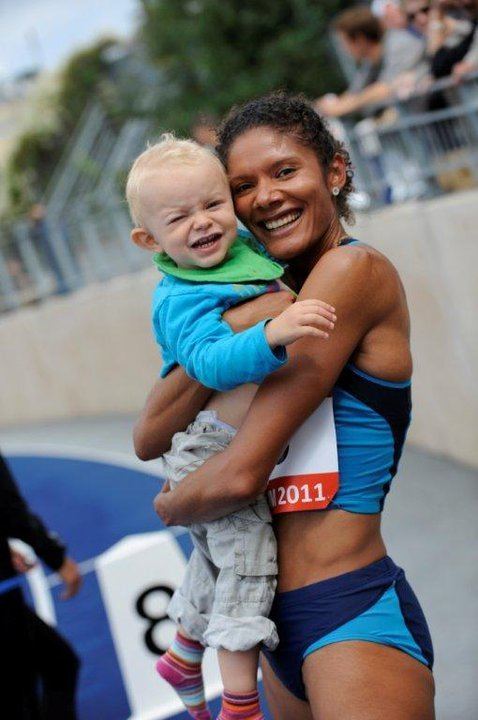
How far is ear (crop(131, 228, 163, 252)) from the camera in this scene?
2.91 metres

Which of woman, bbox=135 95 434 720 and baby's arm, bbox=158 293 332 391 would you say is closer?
baby's arm, bbox=158 293 332 391

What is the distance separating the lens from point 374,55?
31.4 feet

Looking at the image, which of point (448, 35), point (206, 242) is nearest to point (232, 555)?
point (206, 242)

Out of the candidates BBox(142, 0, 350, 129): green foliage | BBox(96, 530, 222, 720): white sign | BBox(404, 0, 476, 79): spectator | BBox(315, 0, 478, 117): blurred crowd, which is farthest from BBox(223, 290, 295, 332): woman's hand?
BBox(142, 0, 350, 129): green foliage

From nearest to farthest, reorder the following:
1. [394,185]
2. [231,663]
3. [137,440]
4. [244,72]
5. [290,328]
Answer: [290,328] < [231,663] < [137,440] < [394,185] < [244,72]

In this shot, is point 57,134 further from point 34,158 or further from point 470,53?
point 470,53

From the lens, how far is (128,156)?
2178 cm

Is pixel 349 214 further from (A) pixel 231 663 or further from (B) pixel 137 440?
(A) pixel 231 663

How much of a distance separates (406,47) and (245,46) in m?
11.6

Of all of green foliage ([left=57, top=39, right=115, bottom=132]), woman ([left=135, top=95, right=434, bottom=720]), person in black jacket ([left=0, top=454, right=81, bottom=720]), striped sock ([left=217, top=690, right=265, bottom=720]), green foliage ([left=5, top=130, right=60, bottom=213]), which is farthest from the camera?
green foliage ([left=5, top=130, right=60, bottom=213])

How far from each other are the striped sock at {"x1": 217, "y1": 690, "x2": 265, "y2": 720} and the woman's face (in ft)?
3.19

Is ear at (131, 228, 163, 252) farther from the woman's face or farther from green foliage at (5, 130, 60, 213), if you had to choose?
green foliage at (5, 130, 60, 213)

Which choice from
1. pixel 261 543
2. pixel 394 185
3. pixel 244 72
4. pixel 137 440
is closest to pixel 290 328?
pixel 261 543

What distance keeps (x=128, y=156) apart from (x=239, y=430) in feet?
63.9
